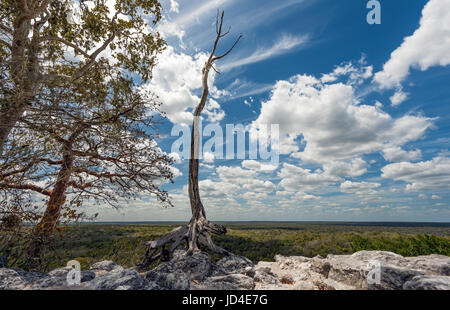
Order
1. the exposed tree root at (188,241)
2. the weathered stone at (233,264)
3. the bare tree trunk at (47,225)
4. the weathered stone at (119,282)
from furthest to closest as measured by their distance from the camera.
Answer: the exposed tree root at (188,241) → the weathered stone at (233,264) → the bare tree trunk at (47,225) → the weathered stone at (119,282)

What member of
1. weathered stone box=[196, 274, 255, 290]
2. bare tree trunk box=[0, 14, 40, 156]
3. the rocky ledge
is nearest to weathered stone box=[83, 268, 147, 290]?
the rocky ledge

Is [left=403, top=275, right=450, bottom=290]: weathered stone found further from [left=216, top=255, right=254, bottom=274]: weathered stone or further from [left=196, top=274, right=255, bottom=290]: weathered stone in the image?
[left=216, top=255, right=254, bottom=274]: weathered stone

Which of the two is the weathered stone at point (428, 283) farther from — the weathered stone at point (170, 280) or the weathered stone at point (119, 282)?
the weathered stone at point (119, 282)

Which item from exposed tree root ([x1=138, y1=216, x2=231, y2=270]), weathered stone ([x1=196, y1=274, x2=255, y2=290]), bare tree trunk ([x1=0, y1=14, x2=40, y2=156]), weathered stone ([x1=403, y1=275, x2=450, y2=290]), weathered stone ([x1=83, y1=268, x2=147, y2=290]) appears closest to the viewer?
weathered stone ([x1=403, y1=275, x2=450, y2=290])

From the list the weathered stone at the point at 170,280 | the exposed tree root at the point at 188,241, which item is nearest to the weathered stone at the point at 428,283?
the weathered stone at the point at 170,280

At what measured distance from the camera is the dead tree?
7.89 m

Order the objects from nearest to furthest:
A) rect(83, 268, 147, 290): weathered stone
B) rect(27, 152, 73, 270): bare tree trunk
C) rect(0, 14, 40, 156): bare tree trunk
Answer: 1. rect(83, 268, 147, 290): weathered stone
2. rect(0, 14, 40, 156): bare tree trunk
3. rect(27, 152, 73, 270): bare tree trunk

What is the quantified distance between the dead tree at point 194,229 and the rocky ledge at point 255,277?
3.68 feet

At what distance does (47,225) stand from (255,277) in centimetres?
685

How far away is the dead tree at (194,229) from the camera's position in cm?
789

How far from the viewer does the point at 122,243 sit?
432 inches

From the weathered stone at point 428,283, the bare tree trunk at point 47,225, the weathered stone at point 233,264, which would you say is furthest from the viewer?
the weathered stone at point 233,264

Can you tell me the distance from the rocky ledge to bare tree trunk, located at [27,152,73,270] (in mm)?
1372
